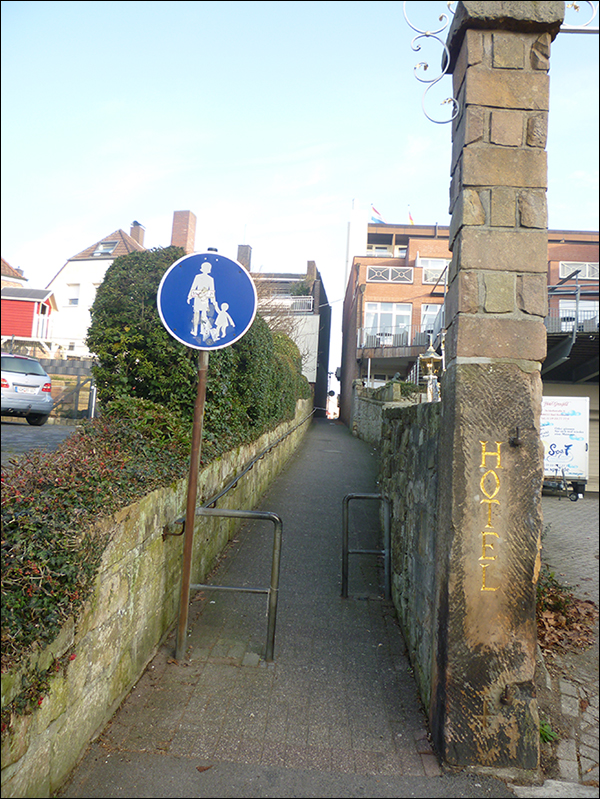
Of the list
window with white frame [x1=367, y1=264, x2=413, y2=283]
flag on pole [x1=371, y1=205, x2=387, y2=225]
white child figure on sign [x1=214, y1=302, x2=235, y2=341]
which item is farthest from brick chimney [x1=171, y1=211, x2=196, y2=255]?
white child figure on sign [x1=214, y1=302, x2=235, y2=341]

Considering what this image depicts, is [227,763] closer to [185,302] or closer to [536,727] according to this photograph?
[536,727]

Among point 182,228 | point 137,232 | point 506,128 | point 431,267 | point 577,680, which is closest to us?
point 506,128

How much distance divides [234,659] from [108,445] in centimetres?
181

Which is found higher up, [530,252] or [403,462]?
[530,252]

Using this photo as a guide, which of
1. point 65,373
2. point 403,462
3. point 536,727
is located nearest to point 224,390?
point 403,462

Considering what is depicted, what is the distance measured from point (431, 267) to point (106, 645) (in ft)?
111

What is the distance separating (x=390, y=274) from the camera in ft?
103

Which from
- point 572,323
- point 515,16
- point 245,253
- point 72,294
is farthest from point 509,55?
point 72,294

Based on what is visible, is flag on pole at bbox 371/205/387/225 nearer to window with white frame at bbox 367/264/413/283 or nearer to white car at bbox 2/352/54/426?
window with white frame at bbox 367/264/413/283

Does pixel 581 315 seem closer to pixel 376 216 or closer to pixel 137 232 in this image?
pixel 376 216

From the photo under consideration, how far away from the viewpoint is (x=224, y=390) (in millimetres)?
5781

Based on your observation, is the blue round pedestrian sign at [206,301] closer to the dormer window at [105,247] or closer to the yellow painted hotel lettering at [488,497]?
the yellow painted hotel lettering at [488,497]

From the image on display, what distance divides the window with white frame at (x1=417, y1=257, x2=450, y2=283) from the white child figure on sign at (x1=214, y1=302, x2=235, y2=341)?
95.5ft

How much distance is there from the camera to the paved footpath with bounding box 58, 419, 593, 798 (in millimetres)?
2604
